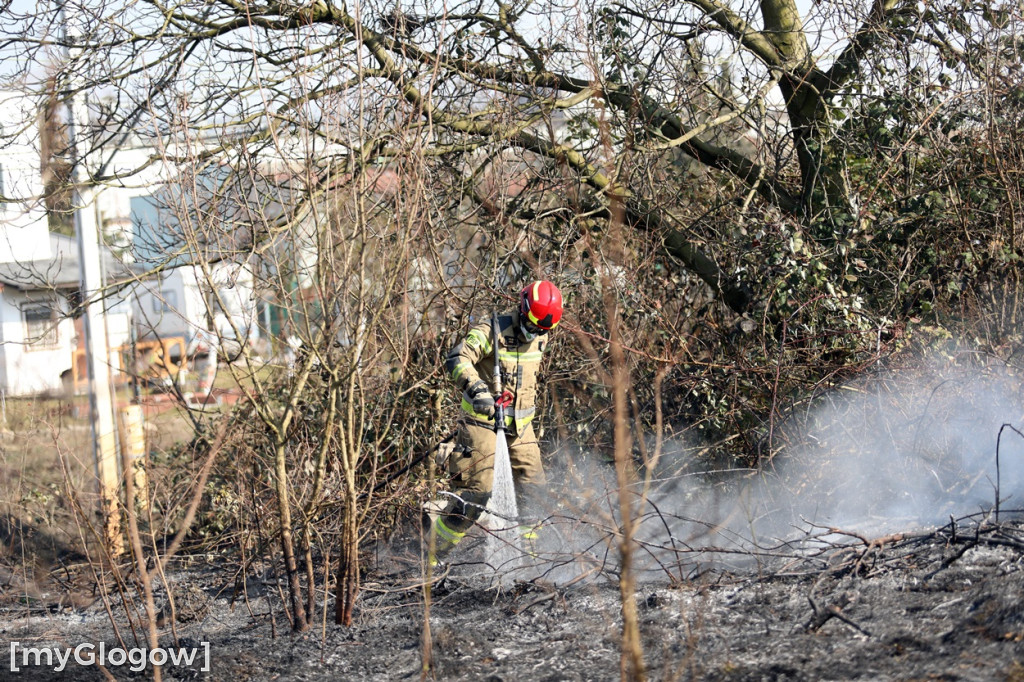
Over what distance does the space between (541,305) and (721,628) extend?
2.12 m

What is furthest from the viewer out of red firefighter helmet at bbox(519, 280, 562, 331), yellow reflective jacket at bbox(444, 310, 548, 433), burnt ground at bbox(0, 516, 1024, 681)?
yellow reflective jacket at bbox(444, 310, 548, 433)

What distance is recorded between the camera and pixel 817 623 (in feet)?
12.6

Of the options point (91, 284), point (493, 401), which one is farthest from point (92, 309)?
point (493, 401)

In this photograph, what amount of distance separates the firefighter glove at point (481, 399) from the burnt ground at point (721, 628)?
953mm

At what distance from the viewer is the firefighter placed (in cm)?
526

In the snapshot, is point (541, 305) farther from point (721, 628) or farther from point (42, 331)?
point (42, 331)

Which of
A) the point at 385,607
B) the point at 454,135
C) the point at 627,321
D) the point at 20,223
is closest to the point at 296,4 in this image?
the point at 454,135

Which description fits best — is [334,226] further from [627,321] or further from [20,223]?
[20,223]

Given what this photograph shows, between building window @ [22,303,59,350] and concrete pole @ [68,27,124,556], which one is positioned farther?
concrete pole @ [68,27,124,556]

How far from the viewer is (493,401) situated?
17.0 feet

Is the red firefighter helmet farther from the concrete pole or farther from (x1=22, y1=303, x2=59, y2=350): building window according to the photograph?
the concrete pole

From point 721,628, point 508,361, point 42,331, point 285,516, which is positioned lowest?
point 721,628

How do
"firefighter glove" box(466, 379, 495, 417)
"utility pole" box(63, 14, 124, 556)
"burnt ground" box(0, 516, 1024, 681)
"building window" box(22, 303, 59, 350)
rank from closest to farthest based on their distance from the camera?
A: "burnt ground" box(0, 516, 1024, 681), "firefighter glove" box(466, 379, 495, 417), "building window" box(22, 303, 59, 350), "utility pole" box(63, 14, 124, 556)

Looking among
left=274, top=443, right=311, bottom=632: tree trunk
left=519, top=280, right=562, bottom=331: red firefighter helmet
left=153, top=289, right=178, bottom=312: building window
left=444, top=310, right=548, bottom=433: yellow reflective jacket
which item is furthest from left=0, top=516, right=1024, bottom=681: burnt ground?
left=153, top=289, right=178, bottom=312: building window
